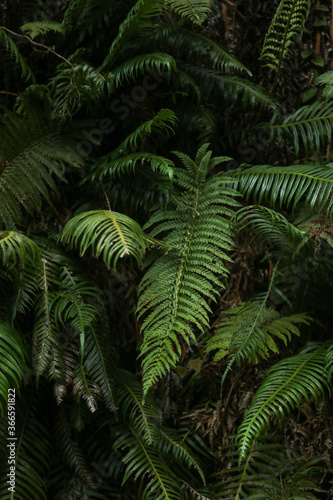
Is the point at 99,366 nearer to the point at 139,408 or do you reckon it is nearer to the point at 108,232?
the point at 139,408

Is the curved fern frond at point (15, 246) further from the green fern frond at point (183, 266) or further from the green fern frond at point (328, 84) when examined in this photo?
the green fern frond at point (328, 84)

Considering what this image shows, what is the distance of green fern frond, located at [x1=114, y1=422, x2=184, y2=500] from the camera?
183 cm

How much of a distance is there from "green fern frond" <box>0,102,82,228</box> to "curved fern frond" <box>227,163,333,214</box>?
79cm

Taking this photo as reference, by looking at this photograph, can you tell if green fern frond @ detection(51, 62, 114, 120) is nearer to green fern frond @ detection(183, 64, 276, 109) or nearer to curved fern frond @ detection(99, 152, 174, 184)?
curved fern frond @ detection(99, 152, 174, 184)

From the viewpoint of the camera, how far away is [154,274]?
1.88m

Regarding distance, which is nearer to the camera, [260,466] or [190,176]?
[260,466]

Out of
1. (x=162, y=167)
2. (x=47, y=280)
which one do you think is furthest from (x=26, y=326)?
(x=162, y=167)

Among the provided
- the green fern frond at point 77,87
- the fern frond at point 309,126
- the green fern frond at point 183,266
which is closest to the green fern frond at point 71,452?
the green fern frond at point 183,266

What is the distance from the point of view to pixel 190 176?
2.15 meters

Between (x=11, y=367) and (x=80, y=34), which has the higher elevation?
(x=80, y=34)

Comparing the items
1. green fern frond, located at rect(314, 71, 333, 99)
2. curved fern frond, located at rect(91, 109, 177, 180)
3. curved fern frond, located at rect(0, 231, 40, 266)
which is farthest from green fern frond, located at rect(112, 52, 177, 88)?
curved fern frond, located at rect(0, 231, 40, 266)

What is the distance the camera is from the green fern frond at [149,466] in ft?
6.01

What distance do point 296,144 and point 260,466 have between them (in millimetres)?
1511

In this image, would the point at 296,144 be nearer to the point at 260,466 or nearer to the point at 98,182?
the point at 98,182
